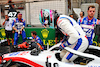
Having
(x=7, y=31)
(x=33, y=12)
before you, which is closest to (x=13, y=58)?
(x=7, y=31)

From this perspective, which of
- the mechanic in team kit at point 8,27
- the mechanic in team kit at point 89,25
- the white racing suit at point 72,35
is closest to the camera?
the white racing suit at point 72,35

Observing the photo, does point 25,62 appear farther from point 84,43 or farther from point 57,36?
point 57,36

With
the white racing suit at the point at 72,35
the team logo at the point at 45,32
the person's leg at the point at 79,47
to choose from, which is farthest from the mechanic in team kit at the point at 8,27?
the person's leg at the point at 79,47

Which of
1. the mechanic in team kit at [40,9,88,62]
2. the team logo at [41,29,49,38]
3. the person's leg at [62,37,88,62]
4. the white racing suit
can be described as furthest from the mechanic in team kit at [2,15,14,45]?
the person's leg at [62,37,88,62]

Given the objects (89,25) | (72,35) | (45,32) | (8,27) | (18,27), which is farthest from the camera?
(8,27)

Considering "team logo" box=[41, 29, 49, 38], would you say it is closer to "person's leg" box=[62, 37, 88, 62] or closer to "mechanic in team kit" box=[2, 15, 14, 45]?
"mechanic in team kit" box=[2, 15, 14, 45]

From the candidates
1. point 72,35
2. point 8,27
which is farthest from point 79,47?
point 8,27

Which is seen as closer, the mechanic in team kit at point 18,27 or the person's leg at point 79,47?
the person's leg at point 79,47

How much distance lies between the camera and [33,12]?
257 inches

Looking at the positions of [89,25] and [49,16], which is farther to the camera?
[89,25]

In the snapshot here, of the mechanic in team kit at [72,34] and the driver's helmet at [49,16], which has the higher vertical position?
the driver's helmet at [49,16]

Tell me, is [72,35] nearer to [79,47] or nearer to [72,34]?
[72,34]

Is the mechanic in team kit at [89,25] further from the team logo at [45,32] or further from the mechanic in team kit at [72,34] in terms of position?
the team logo at [45,32]

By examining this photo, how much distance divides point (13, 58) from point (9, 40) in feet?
12.5
